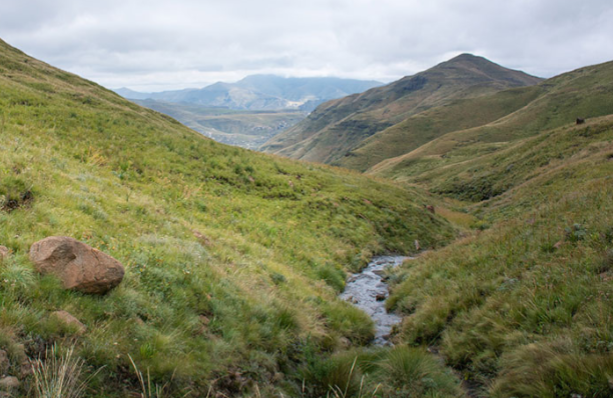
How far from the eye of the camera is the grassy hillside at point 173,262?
4.73 m

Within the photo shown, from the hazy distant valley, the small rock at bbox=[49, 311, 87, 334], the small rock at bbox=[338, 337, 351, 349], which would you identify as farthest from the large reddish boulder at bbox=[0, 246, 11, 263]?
the small rock at bbox=[338, 337, 351, 349]

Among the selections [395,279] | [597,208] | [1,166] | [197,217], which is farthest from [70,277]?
[597,208]

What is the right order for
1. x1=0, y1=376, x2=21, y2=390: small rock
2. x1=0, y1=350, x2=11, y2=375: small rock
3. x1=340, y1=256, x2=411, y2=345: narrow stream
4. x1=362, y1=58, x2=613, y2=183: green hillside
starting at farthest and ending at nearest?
x1=362, y1=58, x2=613, y2=183: green hillside, x1=340, y1=256, x2=411, y2=345: narrow stream, x1=0, y1=350, x2=11, y2=375: small rock, x1=0, y1=376, x2=21, y2=390: small rock

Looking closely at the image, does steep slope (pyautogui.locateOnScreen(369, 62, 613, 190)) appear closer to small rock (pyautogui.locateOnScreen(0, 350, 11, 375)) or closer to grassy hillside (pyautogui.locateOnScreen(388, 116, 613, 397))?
grassy hillside (pyautogui.locateOnScreen(388, 116, 613, 397))

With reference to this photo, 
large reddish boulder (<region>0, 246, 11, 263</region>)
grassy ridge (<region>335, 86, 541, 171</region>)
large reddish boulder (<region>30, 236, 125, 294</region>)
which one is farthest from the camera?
grassy ridge (<region>335, 86, 541, 171</region>)

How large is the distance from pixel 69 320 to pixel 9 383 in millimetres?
1129

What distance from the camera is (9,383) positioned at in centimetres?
351

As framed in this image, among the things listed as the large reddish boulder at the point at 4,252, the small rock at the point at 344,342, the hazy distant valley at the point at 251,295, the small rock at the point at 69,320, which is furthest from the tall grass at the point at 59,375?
the small rock at the point at 344,342

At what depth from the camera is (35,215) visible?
7.04 m

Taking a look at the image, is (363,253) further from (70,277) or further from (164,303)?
(70,277)

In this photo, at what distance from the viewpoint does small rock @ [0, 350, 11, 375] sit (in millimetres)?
3616

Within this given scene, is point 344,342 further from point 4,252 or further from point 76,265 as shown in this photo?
point 4,252

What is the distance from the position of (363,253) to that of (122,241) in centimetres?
1289

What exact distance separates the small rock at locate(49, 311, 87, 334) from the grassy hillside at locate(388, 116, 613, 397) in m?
6.50
